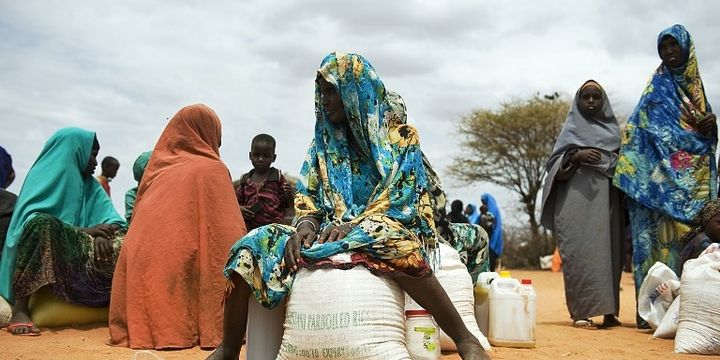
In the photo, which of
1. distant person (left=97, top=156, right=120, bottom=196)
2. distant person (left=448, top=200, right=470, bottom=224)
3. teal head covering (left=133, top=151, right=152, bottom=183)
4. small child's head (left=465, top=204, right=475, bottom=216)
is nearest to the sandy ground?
teal head covering (left=133, top=151, right=152, bottom=183)

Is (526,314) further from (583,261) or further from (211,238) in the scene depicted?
(211,238)

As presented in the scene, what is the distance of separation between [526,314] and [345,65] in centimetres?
236

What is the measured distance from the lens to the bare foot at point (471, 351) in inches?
129

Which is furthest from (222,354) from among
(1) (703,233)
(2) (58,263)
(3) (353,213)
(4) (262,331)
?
(1) (703,233)


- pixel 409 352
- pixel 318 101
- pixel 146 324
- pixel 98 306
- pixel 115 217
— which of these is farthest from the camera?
pixel 115 217

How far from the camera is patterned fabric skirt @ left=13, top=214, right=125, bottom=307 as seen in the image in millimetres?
5340

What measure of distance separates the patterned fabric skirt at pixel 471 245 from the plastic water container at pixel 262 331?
2130mm

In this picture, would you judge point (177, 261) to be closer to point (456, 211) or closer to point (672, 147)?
point (672, 147)

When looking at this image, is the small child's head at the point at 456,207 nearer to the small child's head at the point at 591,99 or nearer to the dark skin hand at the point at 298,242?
the small child's head at the point at 591,99

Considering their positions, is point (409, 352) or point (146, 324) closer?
point (409, 352)

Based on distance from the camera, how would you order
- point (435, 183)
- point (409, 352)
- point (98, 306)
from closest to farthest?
point (409, 352)
point (435, 183)
point (98, 306)

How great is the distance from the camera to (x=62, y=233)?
5.45 metres

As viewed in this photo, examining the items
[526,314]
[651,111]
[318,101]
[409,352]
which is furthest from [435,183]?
[651,111]

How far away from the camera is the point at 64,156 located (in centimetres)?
606
